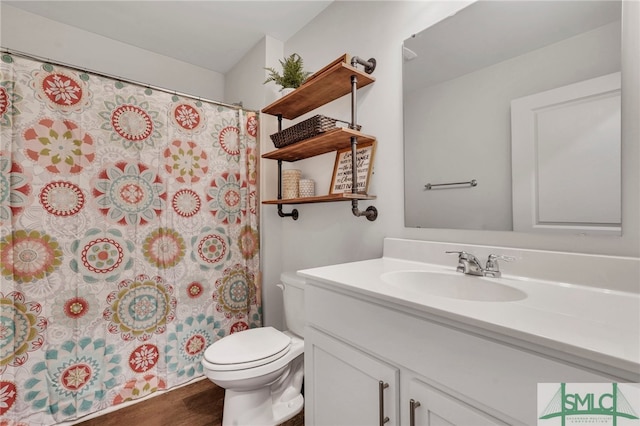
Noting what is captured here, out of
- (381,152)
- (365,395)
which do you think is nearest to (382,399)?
(365,395)

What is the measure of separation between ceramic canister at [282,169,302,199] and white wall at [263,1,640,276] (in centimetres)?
11

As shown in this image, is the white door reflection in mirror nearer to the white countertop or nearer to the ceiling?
the white countertop

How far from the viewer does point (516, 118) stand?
1.00 meters

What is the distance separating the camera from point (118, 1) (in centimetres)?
171

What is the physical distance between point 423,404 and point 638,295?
649 millimetres

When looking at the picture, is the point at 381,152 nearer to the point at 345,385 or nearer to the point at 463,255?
the point at 463,255

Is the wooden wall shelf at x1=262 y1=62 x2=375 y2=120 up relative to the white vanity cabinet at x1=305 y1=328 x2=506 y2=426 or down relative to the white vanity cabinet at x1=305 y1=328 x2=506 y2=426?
up

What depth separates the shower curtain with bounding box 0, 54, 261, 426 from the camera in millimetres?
1325

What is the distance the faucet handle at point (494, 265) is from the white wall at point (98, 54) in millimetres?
2492

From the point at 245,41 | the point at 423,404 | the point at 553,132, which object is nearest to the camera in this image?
the point at 423,404

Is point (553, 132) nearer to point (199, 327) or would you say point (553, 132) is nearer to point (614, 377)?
point (614, 377)

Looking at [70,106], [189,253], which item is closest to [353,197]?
[189,253]

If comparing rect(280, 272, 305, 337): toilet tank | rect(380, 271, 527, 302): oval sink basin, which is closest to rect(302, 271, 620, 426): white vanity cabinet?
rect(380, 271, 527, 302): oval sink basin

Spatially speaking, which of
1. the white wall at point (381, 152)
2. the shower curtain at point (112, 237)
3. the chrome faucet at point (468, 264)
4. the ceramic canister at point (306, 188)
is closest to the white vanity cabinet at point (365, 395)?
the chrome faucet at point (468, 264)
